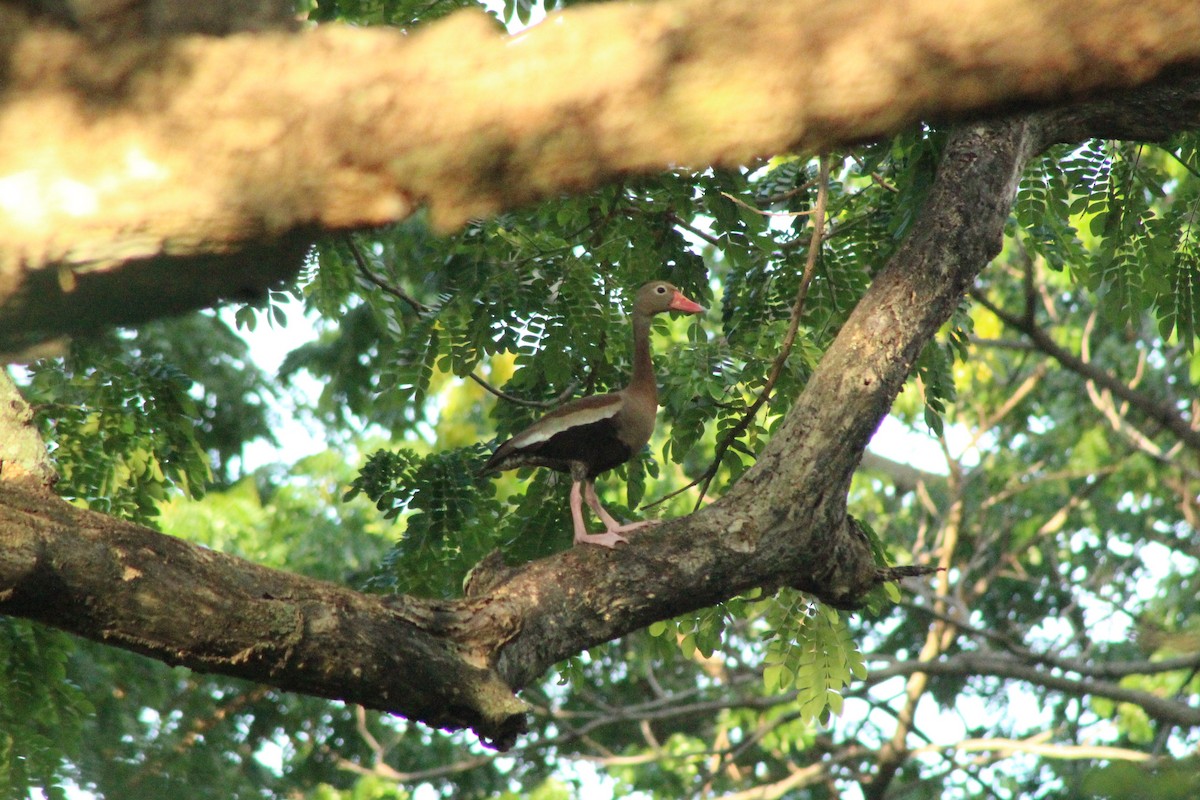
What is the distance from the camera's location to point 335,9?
21.3ft

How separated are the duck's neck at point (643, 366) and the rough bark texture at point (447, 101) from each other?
13.3ft

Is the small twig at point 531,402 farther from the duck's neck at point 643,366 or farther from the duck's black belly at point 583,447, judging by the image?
the duck's black belly at point 583,447

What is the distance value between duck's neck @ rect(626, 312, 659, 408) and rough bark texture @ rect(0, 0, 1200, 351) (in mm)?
4055

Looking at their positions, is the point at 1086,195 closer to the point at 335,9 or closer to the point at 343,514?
the point at 335,9

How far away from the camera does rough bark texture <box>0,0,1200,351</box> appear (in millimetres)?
1469

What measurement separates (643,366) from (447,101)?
4.25m

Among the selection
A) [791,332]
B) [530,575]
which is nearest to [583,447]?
[791,332]

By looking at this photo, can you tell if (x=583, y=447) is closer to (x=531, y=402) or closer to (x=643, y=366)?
(x=643, y=366)

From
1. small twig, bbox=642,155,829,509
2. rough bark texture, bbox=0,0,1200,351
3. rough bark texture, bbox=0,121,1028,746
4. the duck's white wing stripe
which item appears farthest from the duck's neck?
A: rough bark texture, bbox=0,0,1200,351

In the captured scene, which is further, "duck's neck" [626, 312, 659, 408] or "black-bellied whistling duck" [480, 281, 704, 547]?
"duck's neck" [626, 312, 659, 408]

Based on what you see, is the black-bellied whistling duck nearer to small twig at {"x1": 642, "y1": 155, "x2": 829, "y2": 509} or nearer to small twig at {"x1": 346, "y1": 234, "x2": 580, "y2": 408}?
small twig at {"x1": 642, "y1": 155, "x2": 829, "y2": 509}

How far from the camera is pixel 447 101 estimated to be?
152 cm

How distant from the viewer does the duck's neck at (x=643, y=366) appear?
222 inches

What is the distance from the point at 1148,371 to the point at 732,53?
47.6 ft
